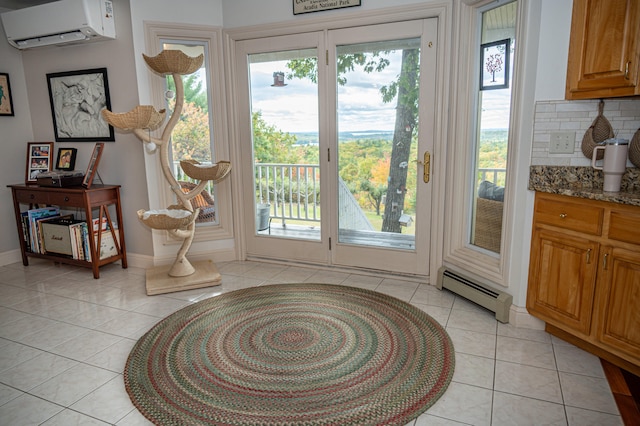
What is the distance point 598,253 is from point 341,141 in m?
2.14

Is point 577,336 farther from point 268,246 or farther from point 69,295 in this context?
point 69,295

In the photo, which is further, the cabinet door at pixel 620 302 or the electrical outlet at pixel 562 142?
the electrical outlet at pixel 562 142

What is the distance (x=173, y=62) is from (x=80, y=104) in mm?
1470

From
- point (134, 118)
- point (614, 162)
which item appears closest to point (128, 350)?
point (134, 118)

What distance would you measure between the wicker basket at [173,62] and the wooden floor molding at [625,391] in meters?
3.41

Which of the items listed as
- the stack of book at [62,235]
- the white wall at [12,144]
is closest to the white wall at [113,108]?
the white wall at [12,144]

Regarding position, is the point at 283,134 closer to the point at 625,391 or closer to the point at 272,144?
the point at 272,144

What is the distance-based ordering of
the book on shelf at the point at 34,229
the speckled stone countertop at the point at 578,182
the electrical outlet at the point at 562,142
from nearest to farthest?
the speckled stone countertop at the point at 578,182 → the electrical outlet at the point at 562,142 → the book on shelf at the point at 34,229

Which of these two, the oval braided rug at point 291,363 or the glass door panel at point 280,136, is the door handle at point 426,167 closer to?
the glass door panel at point 280,136

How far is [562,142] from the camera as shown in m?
2.46

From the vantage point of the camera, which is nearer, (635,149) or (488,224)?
(635,149)

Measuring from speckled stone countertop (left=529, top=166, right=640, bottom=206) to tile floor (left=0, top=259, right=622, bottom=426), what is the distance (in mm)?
934

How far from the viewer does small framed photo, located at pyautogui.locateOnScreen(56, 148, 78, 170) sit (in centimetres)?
409

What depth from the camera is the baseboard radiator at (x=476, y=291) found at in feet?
8.90
